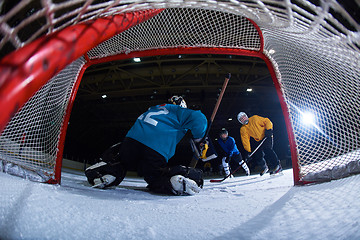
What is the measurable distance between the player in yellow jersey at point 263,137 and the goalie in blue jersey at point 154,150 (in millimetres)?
2408

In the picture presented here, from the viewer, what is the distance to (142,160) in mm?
1629

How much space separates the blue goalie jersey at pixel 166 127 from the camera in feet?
5.13

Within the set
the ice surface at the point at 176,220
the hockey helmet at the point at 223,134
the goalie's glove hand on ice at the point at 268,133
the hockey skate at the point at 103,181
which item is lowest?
the hockey helmet at the point at 223,134

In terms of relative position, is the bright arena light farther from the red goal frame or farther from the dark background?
the dark background

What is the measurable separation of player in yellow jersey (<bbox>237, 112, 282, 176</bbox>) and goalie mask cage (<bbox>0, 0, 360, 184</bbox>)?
2015mm

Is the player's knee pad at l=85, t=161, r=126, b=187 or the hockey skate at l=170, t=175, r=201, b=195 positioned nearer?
the hockey skate at l=170, t=175, r=201, b=195

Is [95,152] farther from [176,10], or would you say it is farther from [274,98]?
[176,10]

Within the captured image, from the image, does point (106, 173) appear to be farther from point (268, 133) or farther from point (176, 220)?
point (268, 133)

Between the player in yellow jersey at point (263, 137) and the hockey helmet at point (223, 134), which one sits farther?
the hockey helmet at point (223, 134)

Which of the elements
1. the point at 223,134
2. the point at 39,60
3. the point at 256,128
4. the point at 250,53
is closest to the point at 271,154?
the point at 256,128

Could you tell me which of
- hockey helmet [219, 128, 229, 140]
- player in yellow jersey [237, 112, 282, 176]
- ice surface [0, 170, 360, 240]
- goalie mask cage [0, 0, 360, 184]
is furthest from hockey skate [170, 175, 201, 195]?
hockey helmet [219, 128, 229, 140]

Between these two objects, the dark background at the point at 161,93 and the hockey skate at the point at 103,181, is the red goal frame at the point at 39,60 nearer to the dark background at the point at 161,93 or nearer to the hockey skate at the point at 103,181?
the hockey skate at the point at 103,181

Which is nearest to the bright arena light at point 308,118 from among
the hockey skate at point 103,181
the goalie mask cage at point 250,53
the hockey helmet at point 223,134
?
the goalie mask cage at point 250,53

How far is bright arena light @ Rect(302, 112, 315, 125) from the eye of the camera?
5.17 feet
